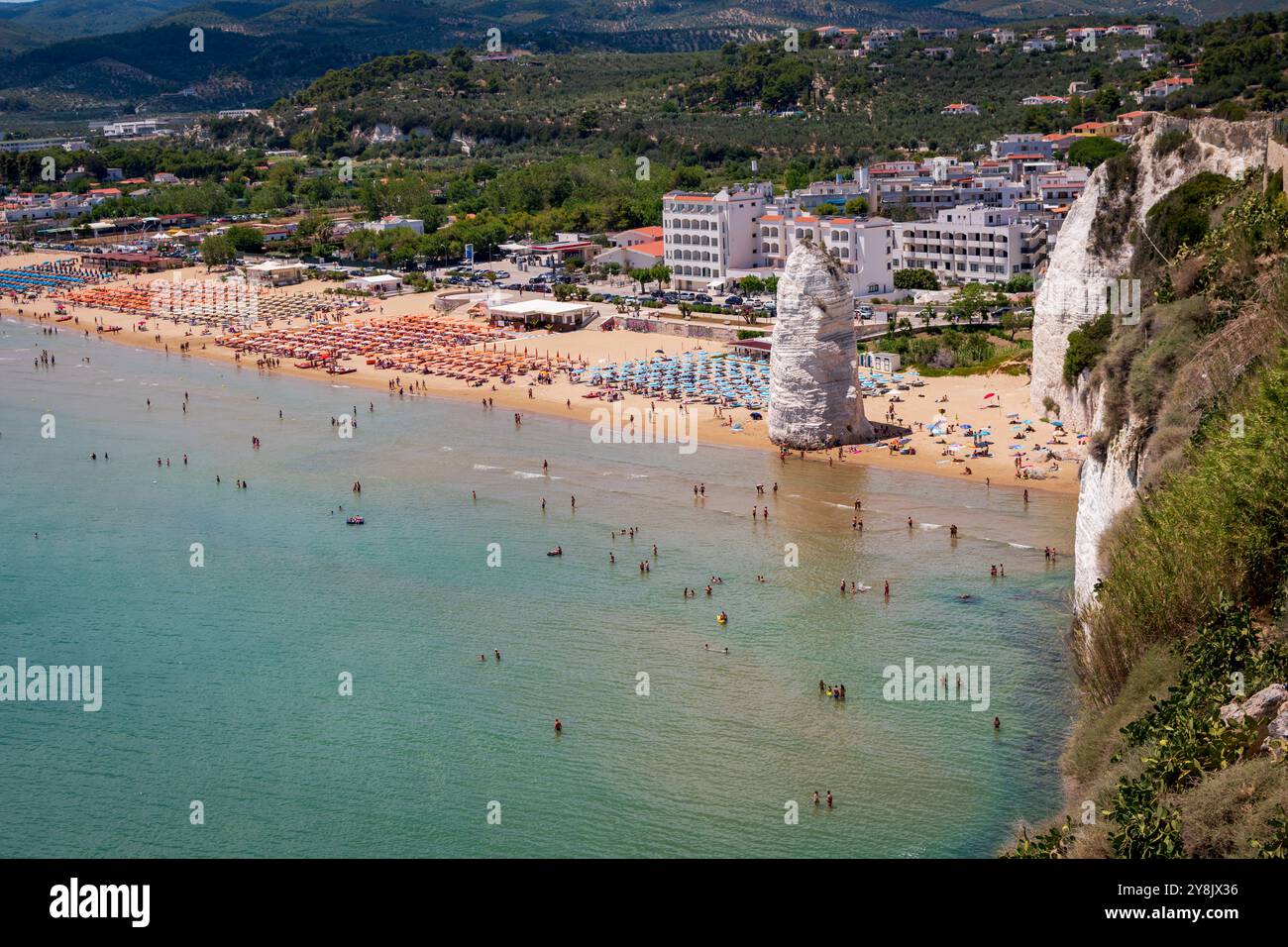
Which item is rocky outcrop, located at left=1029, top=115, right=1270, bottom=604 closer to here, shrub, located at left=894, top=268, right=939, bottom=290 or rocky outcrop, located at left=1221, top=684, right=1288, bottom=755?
rocky outcrop, located at left=1221, top=684, right=1288, bottom=755

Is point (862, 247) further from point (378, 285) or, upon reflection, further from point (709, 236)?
point (378, 285)

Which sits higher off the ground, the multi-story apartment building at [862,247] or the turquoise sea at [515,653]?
the multi-story apartment building at [862,247]

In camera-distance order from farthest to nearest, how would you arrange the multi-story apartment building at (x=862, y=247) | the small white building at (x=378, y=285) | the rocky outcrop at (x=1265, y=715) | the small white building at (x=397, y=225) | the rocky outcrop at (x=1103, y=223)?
1. the small white building at (x=397, y=225)
2. the small white building at (x=378, y=285)
3. the multi-story apartment building at (x=862, y=247)
4. the rocky outcrop at (x=1103, y=223)
5. the rocky outcrop at (x=1265, y=715)

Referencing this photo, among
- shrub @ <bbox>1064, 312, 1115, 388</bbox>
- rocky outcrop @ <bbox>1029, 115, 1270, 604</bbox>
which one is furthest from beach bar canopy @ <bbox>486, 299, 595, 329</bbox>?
shrub @ <bbox>1064, 312, 1115, 388</bbox>

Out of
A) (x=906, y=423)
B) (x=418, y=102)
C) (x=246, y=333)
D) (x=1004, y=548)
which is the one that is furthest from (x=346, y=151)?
A: (x=1004, y=548)

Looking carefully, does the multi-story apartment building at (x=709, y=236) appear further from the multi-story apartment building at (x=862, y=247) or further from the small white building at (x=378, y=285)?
the small white building at (x=378, y=285)

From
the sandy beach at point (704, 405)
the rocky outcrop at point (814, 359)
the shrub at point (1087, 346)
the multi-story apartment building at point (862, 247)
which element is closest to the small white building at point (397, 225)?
the sandy beach at point (704, 405)

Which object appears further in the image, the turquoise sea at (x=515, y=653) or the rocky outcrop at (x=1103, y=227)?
the rocky outcrop at (x=1103, y=227)
